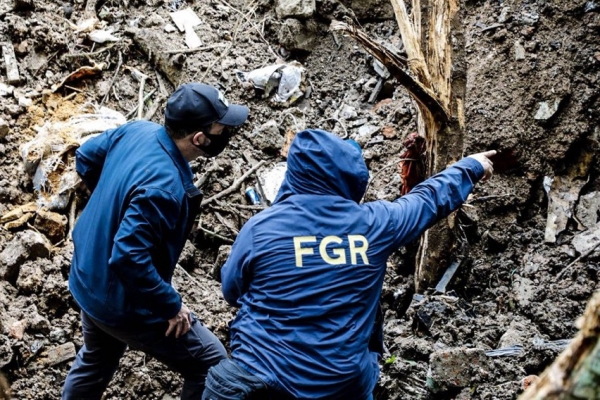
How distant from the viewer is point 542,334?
4176 millimetres

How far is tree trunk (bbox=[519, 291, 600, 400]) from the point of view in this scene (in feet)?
4.07

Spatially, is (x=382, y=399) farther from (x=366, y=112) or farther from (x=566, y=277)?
(x=366, y=112)

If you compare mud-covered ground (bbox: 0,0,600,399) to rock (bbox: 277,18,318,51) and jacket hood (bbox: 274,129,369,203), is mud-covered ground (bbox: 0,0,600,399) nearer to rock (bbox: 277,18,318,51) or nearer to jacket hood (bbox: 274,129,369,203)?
rock (bbox: 277,18,318,51)

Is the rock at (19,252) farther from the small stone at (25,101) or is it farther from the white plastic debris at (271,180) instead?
the white plastic debris at (271,180)

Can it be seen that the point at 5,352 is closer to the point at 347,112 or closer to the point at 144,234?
the point at 144,234

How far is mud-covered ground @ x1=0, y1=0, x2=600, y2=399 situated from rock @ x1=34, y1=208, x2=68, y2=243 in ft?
0.04

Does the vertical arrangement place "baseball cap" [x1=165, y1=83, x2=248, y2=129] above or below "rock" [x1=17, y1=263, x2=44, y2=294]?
above

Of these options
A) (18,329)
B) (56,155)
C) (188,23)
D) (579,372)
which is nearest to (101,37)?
(188,23)

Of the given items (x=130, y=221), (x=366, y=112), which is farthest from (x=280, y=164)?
(x=130, y=221)

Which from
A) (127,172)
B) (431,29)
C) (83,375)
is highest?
(431,29)

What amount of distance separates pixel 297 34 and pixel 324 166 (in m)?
3.92

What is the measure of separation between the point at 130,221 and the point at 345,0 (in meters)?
4.31

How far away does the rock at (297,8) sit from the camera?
256 inches

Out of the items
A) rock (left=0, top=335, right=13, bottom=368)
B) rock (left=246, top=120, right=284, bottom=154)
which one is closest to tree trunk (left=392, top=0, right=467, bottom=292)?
rock (left=246, top=120, right=284, bottom=154)
